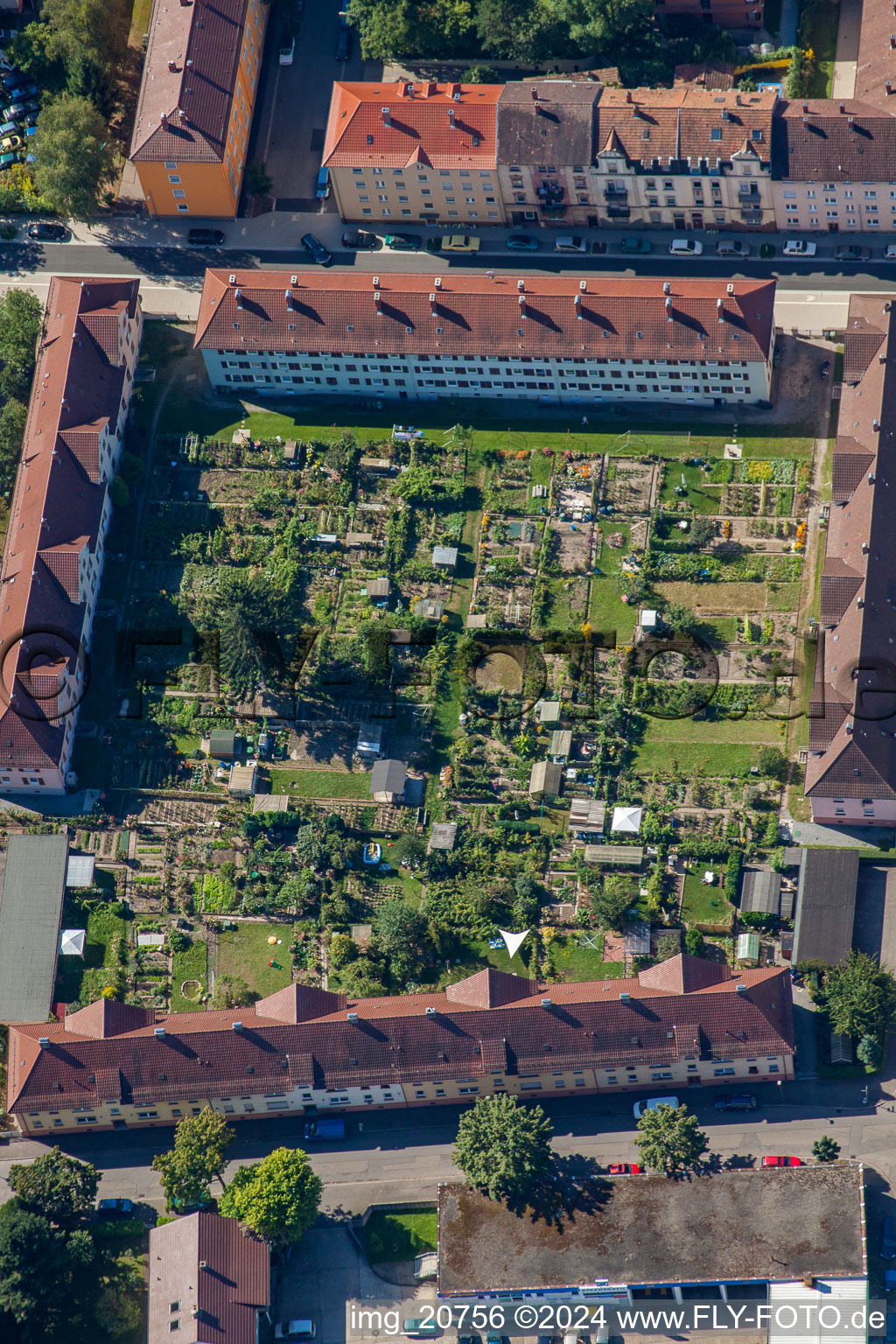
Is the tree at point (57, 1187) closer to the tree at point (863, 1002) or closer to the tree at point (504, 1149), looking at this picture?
the tree at point (504, 1149)

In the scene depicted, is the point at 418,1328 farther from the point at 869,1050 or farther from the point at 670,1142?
the point at 869,1050

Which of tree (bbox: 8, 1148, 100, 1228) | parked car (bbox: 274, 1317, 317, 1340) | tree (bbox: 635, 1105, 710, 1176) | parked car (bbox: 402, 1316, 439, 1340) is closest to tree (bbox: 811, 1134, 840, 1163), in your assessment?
tree (bbox: 635, 1105, 710, 1176)

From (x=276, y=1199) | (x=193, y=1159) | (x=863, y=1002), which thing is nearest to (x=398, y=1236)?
(x=276, y=1199)

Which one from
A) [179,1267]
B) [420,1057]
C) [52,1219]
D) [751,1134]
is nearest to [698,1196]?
[751,1134]

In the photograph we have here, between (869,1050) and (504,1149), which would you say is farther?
(869,1050)

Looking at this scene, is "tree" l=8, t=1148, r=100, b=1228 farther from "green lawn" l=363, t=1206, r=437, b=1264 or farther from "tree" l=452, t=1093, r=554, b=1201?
"tree" l=452, t=1093, r=554, b=1201
